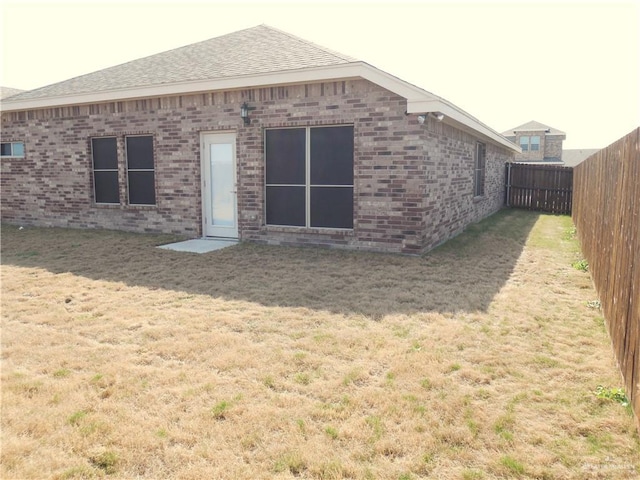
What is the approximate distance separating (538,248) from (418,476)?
27.7ft

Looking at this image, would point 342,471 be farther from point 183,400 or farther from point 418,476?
point 183,400

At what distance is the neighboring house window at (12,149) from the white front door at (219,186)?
604 cm

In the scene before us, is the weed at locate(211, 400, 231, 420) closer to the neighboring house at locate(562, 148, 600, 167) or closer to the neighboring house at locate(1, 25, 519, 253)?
the neighboring house at locate(1, 25, 519, 253)

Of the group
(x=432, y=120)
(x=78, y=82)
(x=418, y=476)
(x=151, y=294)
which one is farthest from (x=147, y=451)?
(x=78, y=82)

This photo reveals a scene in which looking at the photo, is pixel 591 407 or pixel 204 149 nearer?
pixel 591 407

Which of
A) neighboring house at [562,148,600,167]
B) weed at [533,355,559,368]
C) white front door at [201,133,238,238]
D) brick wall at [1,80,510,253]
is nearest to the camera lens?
weed at [533,355,559,368]

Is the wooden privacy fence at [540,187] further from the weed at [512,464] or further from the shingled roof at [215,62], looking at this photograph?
the weed at [512,464]

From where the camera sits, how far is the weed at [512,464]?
2.52 meters

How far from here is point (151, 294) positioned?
6.03 metres

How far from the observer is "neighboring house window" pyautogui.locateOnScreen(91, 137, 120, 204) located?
37.2 ft

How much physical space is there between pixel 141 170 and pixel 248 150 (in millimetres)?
3105

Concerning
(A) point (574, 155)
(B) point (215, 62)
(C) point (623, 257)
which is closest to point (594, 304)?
(C) point (623, 257)

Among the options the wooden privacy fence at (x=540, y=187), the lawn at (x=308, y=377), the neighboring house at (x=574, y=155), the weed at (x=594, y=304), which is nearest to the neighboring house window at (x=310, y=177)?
the lawn at (x=308, y=377)

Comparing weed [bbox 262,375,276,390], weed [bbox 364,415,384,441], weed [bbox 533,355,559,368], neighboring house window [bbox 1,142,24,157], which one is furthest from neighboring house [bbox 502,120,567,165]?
weed [bbox 364,415,384,441]
